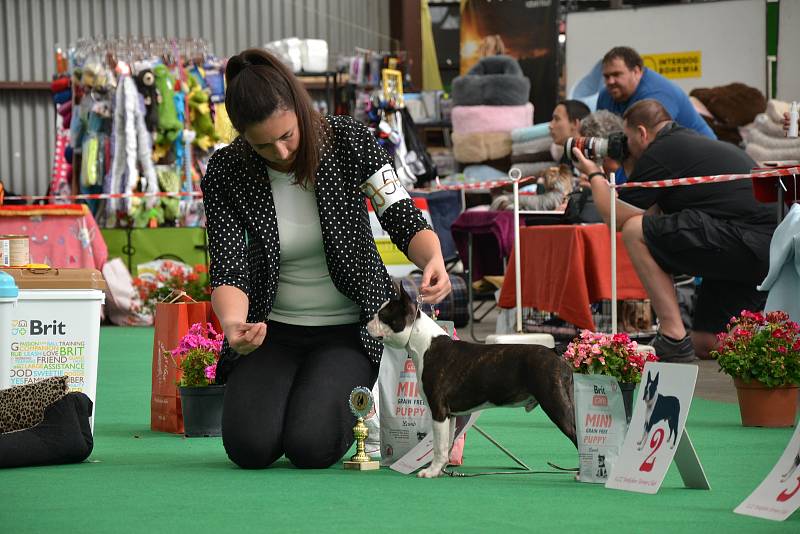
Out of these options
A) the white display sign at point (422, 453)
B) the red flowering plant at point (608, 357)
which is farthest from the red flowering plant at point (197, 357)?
the red flowering plant at point (608, 357)

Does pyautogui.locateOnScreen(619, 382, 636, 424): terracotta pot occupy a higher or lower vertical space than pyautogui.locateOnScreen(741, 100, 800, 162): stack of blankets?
lower

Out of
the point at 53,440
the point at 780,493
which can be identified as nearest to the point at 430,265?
the point at 780,493

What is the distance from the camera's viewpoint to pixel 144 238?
8.88 metres

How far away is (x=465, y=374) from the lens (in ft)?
8.46

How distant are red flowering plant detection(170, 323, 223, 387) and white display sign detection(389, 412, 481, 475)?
0.83m

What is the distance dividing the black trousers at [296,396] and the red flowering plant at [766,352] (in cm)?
117

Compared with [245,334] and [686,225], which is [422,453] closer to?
[245,334]

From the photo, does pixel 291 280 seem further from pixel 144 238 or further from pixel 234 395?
pixel 144 238

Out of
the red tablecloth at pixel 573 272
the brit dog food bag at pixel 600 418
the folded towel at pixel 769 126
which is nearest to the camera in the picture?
the brit dog food bag at pixel 600 418

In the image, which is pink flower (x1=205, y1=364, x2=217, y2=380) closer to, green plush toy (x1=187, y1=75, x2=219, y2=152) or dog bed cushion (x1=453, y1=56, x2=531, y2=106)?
green plush toy (x1=187, y1=75, x2=219, y2=152)

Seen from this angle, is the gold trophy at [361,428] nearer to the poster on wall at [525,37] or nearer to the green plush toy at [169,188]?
the green plush toy at [169,188]

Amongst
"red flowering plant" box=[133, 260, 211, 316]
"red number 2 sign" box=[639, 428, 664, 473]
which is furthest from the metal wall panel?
"red number 2 sign" box=[639, 428, 664, 473]

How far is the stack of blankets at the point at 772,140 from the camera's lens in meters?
7.22

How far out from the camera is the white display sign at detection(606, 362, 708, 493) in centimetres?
236
